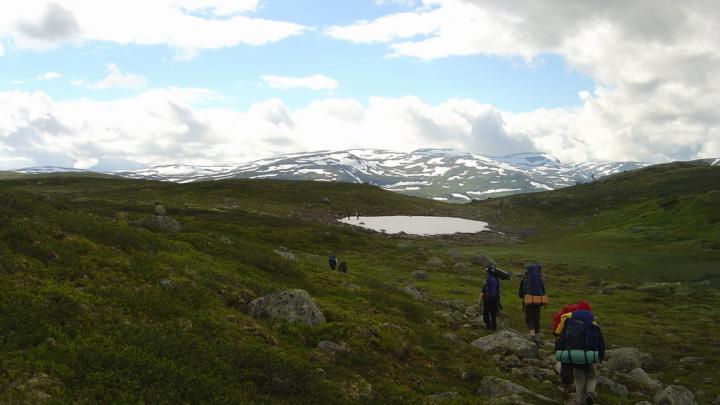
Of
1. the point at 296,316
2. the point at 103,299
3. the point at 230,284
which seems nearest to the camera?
the point at 103,299

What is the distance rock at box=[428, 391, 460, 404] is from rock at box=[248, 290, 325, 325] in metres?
5.03

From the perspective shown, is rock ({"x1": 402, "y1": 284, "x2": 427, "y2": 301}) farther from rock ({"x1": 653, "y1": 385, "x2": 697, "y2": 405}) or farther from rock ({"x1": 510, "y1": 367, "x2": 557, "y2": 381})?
rock ({"x1": 653, "y1": 385, "x2": 697, "y2": 405})

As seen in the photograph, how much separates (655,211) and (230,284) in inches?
3448

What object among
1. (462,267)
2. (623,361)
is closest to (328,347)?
(623,361)

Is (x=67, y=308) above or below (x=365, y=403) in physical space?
above

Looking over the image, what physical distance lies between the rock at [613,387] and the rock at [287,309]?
991 centimetres

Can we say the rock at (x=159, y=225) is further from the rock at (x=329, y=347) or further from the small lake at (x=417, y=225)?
the small lake at (x=417, y=225)

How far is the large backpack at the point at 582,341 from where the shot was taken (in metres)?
13.5

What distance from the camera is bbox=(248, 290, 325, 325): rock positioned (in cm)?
1591

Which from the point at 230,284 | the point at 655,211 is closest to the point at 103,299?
the point at 230,284

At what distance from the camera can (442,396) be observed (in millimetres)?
12914

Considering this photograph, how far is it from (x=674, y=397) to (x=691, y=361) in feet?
25.6

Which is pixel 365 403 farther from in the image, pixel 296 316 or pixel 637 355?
pixel 637 355

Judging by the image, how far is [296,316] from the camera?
15.9 metres
